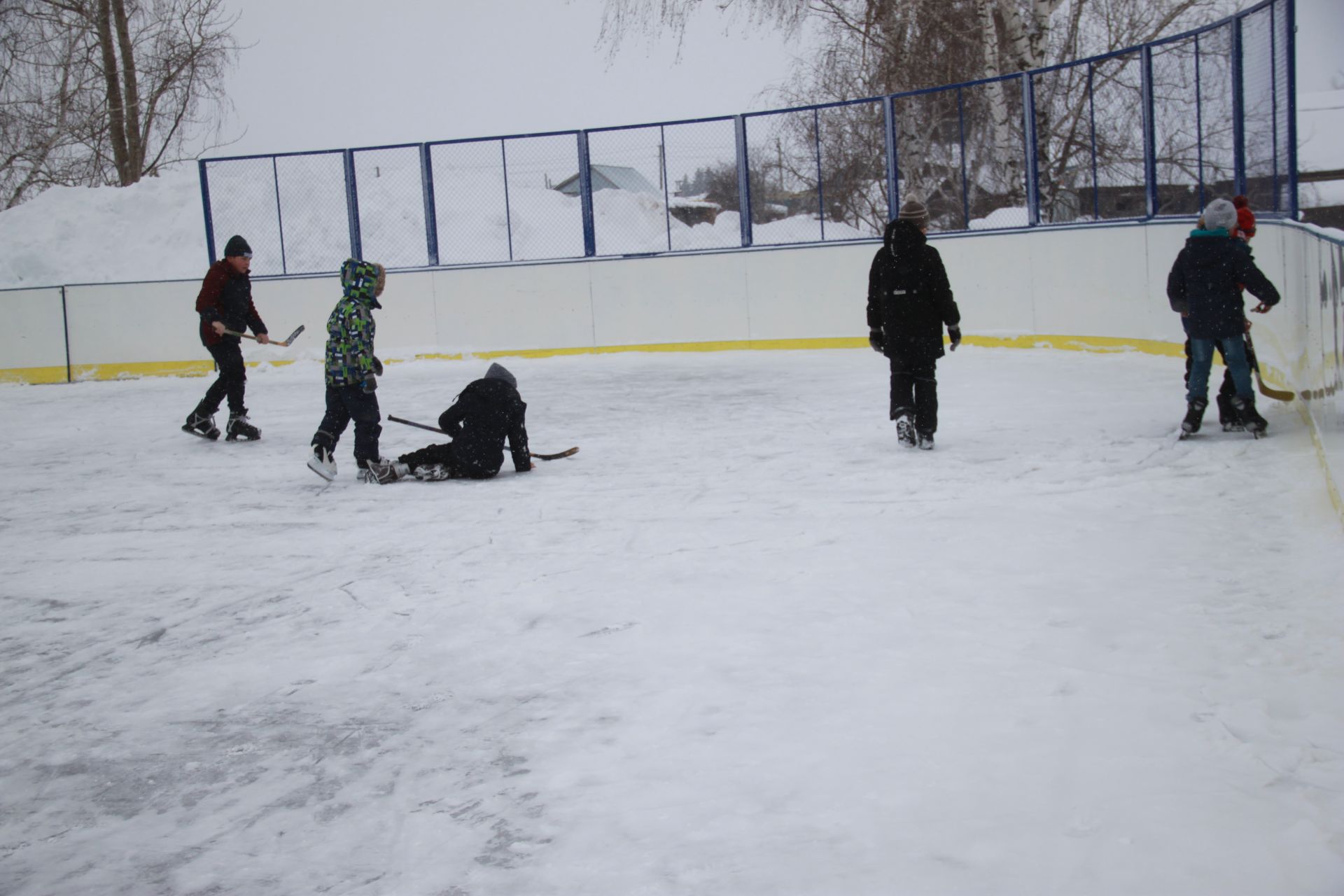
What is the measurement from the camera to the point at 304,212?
1678cm

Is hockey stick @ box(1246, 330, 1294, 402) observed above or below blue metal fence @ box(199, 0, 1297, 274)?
below

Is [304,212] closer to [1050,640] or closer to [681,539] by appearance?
[681,539]

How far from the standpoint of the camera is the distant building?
15.3 m

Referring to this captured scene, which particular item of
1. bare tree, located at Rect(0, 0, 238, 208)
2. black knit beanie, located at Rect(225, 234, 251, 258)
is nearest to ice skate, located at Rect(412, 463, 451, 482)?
black knit beanie, located at Rect(225, 234, 251, 258)

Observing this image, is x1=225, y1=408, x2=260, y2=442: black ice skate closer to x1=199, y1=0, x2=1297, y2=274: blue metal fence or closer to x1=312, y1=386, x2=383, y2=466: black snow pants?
x1=312, y1=386, x2=383, y2=466: black snow pants

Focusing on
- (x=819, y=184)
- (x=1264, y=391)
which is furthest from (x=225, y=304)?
(x=819, y=184)

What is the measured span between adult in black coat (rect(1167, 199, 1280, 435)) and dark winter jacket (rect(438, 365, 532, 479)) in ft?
12.0

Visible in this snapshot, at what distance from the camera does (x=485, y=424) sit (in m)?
7.10

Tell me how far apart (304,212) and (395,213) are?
1.24 metres

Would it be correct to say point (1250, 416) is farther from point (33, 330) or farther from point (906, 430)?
point (33, 330)

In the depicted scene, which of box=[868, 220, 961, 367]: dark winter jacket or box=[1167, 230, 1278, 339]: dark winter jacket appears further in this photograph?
box=[868, 220, 961, 367]: dark winter jacket

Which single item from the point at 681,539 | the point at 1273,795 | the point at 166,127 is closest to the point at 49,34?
the point at 166,127

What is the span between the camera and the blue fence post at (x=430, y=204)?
52.3 ft

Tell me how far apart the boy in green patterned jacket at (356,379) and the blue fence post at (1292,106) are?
5755 mm
